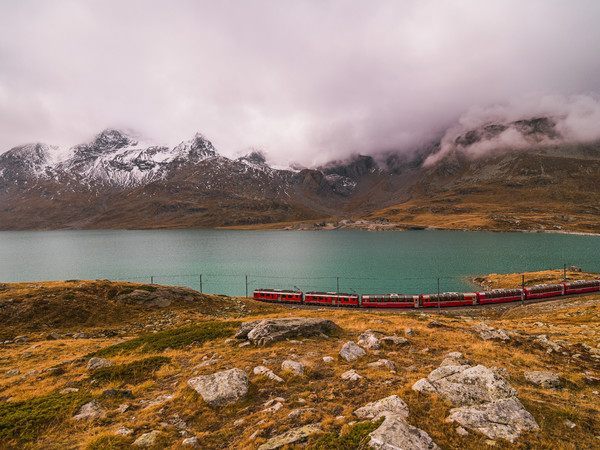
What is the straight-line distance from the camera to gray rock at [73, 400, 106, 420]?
9773mm

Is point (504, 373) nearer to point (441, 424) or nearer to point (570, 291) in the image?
point (441, 424)

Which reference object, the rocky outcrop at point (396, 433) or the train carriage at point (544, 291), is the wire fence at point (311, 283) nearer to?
the train carriage at point (544, 291)

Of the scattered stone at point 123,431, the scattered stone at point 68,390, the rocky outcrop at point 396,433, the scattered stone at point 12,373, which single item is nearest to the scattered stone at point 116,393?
the scattered stone at point 68,390

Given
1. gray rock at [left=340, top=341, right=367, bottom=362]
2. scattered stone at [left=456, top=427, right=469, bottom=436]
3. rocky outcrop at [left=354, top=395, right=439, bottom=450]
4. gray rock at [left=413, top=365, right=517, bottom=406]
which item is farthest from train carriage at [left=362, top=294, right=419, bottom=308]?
scattered stone at [left=456, top=427, right=469, bottom=436]

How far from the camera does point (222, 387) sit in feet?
35.9

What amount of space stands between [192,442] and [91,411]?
16.7 ft

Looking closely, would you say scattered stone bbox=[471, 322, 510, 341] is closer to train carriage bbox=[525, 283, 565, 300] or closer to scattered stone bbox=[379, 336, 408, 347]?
Result: scattered stone bbox=[379, 336, 408, 347]

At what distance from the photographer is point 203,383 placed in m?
11.3

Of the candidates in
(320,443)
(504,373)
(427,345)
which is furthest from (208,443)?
(427,345)

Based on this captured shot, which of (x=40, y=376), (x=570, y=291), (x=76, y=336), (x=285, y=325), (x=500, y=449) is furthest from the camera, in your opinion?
(x=570, y=291)

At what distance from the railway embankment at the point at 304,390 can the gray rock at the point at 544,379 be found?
5 centimetres

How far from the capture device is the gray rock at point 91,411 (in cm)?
977

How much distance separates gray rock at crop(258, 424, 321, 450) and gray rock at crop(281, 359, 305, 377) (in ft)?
14.8

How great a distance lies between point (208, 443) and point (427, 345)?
14.3 m
